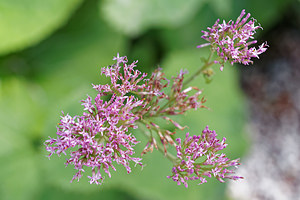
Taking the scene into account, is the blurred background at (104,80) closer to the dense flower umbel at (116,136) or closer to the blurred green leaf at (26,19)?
the blurred green leaf at (26,19)

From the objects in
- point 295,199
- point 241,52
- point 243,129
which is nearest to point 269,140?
point 295,199

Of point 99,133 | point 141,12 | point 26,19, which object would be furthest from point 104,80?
point 99,133

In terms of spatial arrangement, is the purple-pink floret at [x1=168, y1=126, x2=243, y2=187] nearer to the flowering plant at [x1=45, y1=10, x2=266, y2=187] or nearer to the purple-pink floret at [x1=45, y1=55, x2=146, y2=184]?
the flowering plant at [x1=45, y1=10, x2=266, y2=187]

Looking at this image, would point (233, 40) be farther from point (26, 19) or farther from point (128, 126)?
point (26, 19)

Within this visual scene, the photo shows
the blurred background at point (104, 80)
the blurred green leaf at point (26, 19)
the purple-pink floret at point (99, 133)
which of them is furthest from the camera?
the blurred green leaf at point (26, 19)

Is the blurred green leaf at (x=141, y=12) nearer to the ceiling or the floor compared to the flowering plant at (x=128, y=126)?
nearer to the ceiling

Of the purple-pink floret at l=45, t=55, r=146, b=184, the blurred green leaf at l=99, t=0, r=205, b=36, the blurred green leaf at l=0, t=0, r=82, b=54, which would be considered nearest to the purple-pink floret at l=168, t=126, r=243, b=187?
the purple-pink floret at l=45, t=55, r=146, b=184

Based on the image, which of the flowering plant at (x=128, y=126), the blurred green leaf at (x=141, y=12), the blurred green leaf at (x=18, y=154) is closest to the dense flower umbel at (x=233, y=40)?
the flowering plant at (x=128, y=126)

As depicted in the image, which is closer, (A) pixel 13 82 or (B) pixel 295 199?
(A) pixel 13 82

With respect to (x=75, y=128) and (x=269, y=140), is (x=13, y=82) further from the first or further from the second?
(x=269, y=140)
